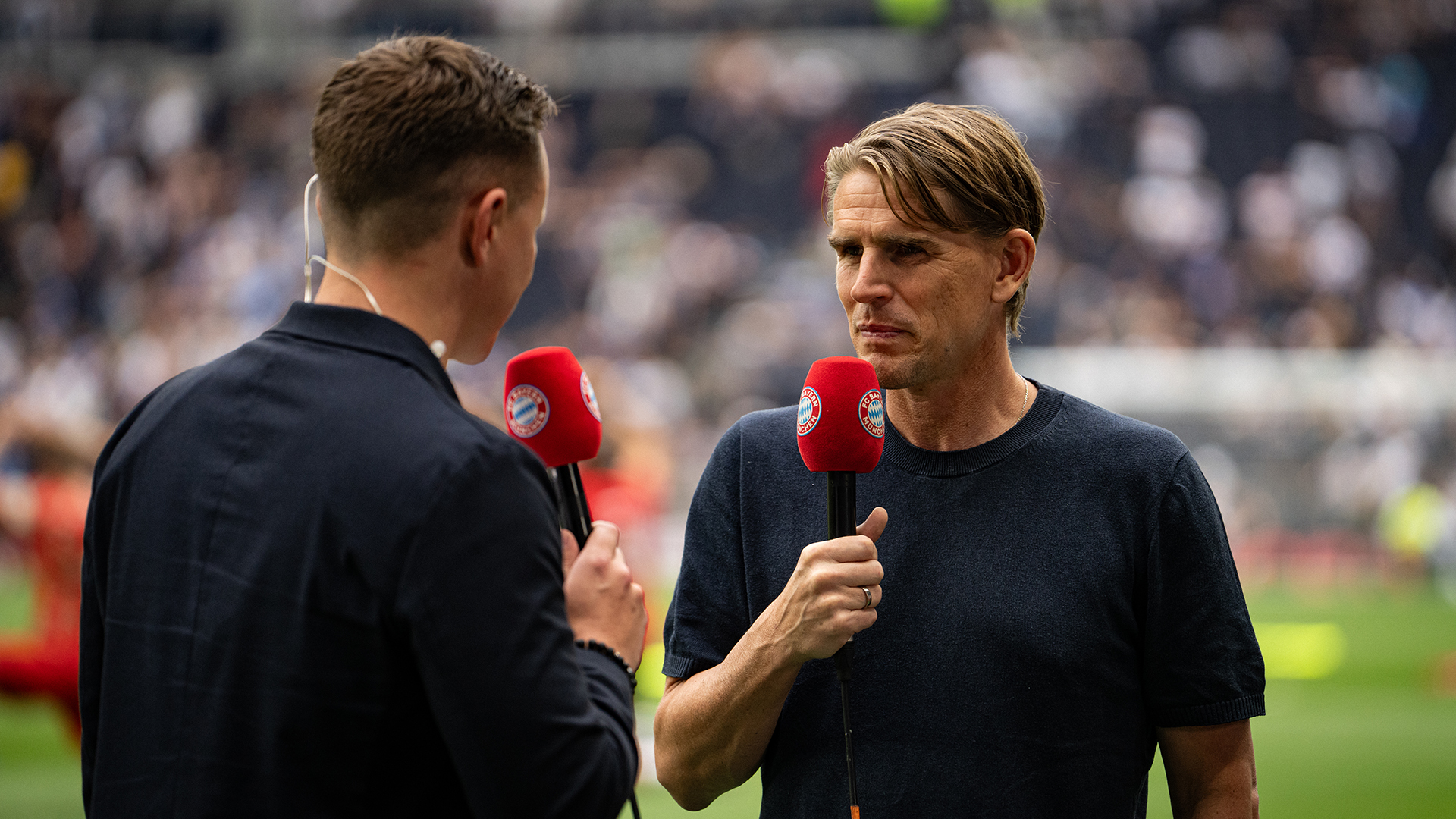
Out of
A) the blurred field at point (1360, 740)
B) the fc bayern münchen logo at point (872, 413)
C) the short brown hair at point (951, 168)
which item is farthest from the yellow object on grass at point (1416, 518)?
the fc bayern münchen logo at point (872, 413)

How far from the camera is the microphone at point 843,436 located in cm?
205

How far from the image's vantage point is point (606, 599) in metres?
1.84

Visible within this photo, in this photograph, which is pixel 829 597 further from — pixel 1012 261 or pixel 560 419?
pixel 1012 261

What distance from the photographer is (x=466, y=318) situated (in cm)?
182

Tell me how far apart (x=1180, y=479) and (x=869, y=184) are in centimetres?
72

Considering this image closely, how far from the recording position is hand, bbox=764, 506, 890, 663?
6.27 feet

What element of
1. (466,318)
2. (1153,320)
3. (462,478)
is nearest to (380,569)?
(462,478)

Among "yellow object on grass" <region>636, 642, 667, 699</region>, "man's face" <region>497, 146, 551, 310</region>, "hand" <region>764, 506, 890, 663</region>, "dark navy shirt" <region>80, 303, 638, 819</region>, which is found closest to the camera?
"dark navy shirt" <region>80, 303, 638, 819</region>

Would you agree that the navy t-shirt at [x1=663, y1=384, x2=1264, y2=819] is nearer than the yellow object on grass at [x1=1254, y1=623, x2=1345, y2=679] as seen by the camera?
Yes

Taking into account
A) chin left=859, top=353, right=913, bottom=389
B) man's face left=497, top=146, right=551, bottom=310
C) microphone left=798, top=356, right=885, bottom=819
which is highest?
man's face left=497, top=146, right=551, bottom=310

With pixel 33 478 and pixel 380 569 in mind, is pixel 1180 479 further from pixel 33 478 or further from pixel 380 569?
pixel 33 478

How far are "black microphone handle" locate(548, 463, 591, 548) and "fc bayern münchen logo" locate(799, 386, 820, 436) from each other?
37 cm

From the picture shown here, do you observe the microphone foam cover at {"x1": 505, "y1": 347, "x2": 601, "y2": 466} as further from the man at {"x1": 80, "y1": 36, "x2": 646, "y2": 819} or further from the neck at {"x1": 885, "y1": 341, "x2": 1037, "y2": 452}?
the neck at {"x1": 885, "y1": 341, "x2": 1037, "y2": 452}

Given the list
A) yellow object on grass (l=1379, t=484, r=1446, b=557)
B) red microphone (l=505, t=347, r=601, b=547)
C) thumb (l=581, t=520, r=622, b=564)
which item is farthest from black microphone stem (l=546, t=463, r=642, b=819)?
yellow object on grass (l=1379, t=484, r=1446, b=557)
